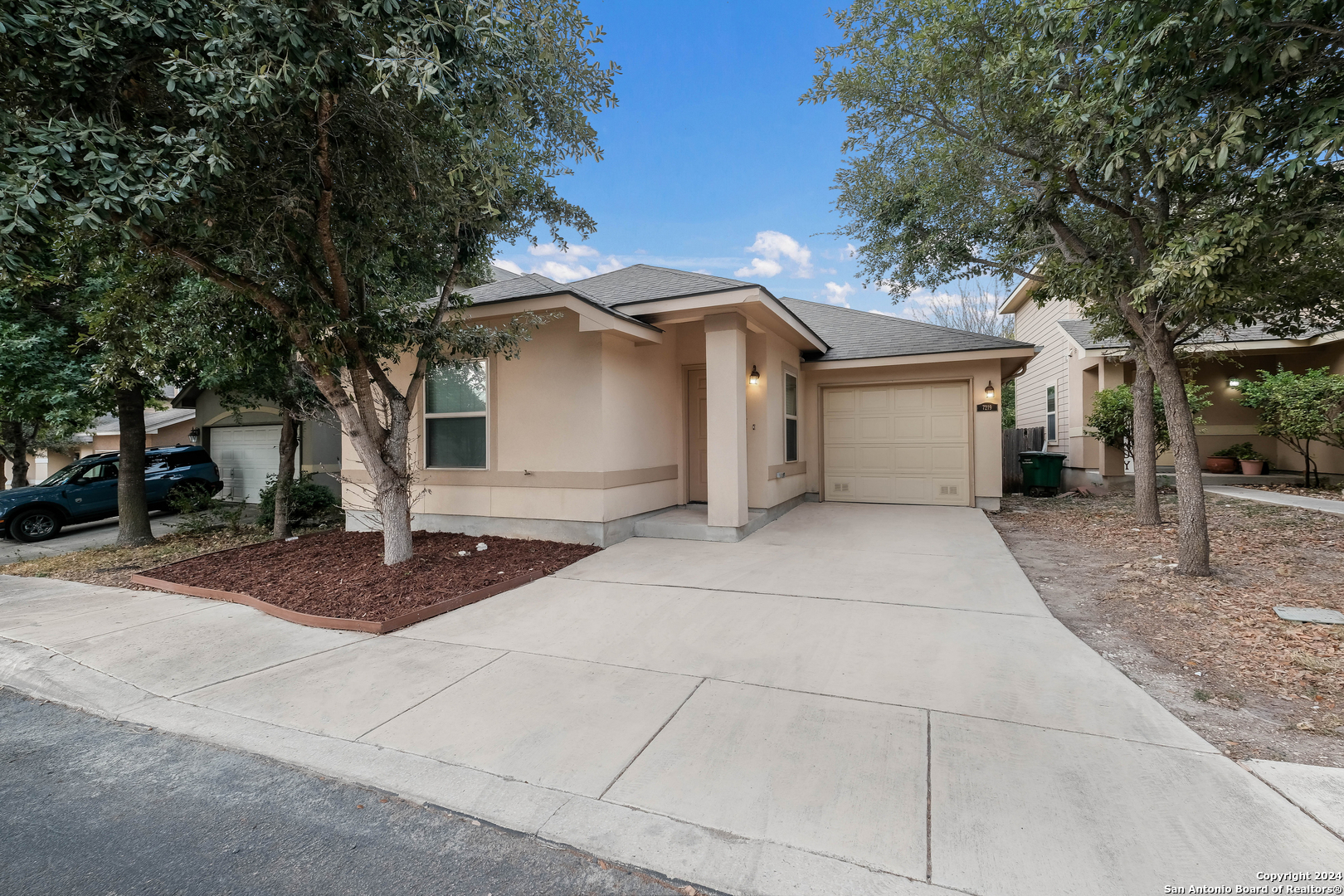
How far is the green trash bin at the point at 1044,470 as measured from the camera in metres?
11.6

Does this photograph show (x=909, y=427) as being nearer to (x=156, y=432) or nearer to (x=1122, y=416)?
(x=1122, y=416)

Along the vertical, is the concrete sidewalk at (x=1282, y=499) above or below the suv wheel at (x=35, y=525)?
above

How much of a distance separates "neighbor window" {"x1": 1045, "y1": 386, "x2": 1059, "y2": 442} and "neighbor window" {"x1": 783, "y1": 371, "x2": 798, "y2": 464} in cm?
872

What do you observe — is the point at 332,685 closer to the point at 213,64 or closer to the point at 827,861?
the point at 827,861

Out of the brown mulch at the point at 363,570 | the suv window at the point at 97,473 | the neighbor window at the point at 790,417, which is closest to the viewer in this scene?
the brown mulch at the point at 363,570

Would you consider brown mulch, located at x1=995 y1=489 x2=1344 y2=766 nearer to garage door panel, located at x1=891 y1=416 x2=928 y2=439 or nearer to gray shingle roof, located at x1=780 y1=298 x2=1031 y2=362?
garage door panel, located at x1=891 y1=416 x2=928 y2=439

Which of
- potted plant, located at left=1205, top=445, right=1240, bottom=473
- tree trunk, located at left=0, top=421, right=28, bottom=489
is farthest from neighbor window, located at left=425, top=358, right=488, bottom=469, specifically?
potted plant, located at left=1205, top=445, right=1240, bottom=473

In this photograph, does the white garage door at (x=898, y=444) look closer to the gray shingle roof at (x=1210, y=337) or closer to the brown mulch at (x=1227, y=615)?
the brown mulch at (x=1227, y=615)

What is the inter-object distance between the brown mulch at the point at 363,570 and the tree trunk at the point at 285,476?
0.63 meters

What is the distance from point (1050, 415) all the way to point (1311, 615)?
12.6 metres

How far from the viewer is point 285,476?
8.05 meters

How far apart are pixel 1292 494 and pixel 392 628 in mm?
13003

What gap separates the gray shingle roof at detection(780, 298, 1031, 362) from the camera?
938 cm

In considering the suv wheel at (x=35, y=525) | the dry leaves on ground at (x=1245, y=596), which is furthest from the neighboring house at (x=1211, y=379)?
the suv wheel at (x=35, y=525)
